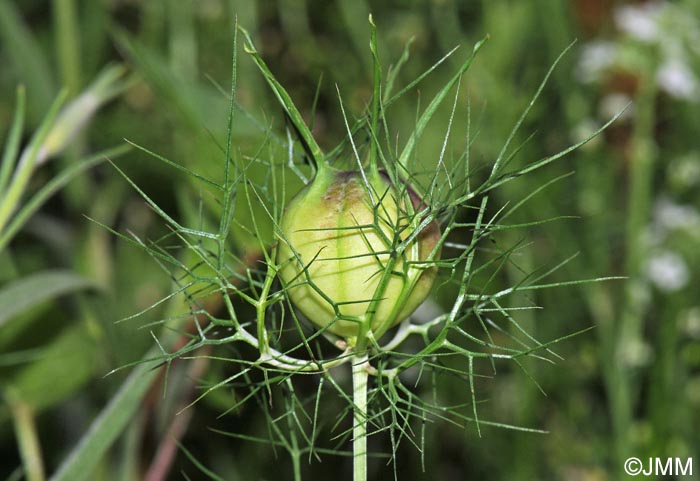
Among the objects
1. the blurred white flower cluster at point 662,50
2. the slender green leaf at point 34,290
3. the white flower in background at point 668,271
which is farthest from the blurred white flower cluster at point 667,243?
the slender green leaf at point 34,290

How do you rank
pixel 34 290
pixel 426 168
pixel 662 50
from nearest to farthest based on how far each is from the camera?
1. pixel 34 290
2. pixel 426 168
3. pixel 662 50

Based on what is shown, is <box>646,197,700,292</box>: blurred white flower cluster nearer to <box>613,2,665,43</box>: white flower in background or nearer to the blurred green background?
the blurred green background

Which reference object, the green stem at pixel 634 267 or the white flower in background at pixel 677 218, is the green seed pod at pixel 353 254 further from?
the white flower in background at pixel 677 218

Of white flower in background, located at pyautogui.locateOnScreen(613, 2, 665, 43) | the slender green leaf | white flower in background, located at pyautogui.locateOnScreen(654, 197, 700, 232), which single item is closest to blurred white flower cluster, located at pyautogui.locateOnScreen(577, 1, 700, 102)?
white flower in background, located at pyautogui.locateOnScreen(613, 2, 665, 43)

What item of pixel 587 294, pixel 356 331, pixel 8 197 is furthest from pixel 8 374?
pixel 587 294

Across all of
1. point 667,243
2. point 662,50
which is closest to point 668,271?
point 667,243

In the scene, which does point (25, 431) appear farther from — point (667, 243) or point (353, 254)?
point (667, 243)
